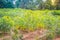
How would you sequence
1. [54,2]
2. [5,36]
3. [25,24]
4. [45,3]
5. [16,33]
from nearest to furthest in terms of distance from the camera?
1. [16,33]
2. [5,36]
3. [25,24]
4. [54,2]
5. [45,3]

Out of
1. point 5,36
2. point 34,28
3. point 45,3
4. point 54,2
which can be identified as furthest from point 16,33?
point 45,3

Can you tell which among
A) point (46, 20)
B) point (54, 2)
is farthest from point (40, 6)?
point (46, 20)

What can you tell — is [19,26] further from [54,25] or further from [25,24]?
[54,25]

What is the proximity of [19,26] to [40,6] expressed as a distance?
695 cm

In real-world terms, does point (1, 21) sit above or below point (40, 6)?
above

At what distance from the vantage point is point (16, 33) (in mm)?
3121

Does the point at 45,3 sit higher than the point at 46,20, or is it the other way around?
the point at 46,20

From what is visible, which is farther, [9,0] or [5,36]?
[9,0]

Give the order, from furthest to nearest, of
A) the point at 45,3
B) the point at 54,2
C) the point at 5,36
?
the point at 45,3 → the point at 54,2 → the point at 5,36

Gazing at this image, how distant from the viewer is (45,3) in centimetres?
1024

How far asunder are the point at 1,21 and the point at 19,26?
424mm

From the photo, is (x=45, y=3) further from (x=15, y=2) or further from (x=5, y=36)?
(x=5, y=36)

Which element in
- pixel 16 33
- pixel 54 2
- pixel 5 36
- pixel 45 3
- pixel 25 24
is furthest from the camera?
pixel 45 3

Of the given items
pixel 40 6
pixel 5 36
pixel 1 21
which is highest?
pixel 1 21
